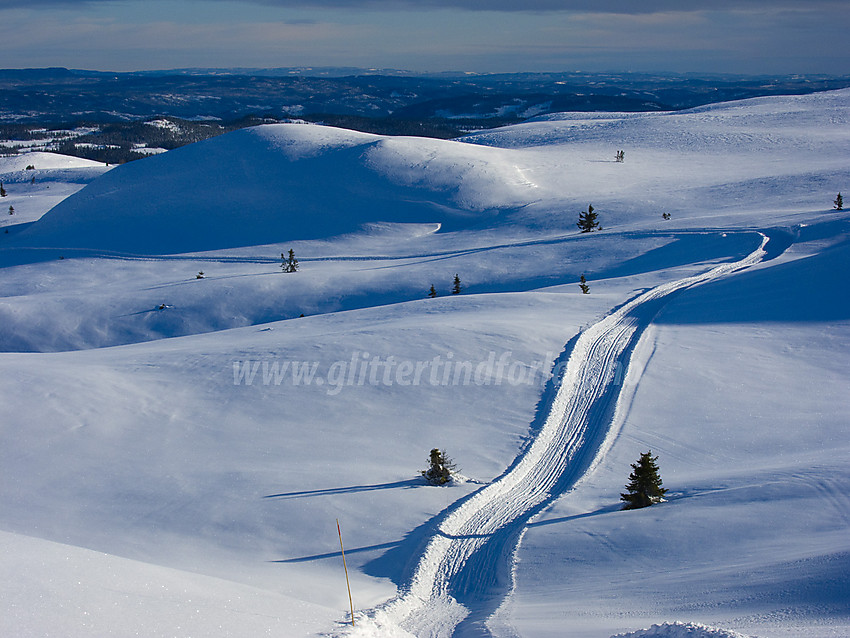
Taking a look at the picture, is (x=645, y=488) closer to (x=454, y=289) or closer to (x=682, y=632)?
(x=682, y=632)

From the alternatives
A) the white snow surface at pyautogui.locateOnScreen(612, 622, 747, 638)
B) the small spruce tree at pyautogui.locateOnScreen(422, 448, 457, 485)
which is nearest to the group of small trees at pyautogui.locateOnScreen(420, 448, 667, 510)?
the small spruce tree at pyautogui.locateOnScreen(422, 448, 457, 485)

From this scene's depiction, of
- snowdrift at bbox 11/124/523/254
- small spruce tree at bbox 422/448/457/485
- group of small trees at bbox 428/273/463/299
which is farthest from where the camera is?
snowdrift at bbox 11/124/523/254

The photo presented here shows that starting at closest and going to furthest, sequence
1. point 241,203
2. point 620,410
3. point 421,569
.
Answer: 1. point 421,569
2. point 620,410
3. point 241,203

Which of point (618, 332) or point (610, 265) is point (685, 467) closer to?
point (618, 332)

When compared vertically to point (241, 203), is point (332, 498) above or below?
below

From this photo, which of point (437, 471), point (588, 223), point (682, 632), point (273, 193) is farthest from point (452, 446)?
point (273, 193)

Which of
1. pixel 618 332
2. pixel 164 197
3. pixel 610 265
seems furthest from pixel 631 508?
pixel 164 197

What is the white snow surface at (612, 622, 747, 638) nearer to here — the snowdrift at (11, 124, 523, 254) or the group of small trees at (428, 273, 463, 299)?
the group of small trees at (428, 273, 463, 299)
